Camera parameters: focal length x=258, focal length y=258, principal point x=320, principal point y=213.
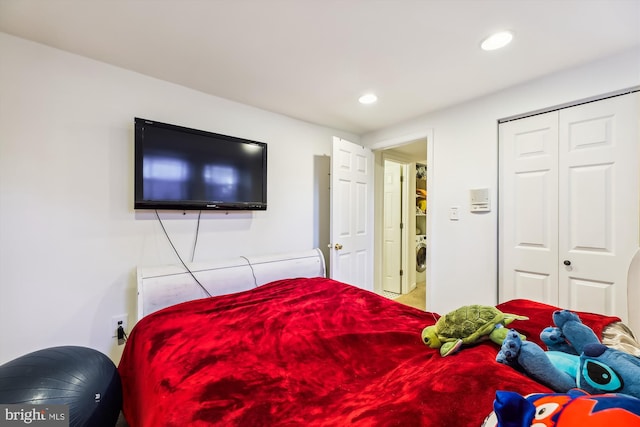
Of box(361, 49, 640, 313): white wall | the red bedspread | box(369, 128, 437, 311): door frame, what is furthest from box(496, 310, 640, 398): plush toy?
box(369, 128, 437, 311): door frame

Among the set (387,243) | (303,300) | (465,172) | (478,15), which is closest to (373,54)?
(478,15)

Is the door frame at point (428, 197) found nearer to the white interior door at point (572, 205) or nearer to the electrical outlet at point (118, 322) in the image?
the white interior door at point (572, 205)

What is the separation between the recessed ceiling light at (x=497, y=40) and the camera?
155cm

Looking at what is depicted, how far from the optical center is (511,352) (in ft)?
2.72

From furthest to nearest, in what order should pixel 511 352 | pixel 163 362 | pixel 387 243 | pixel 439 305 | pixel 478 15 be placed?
1. pixel 387 243
2. pixel 439 305
3. pixel 478 15
4. pixel 163 362
5. pixel 511 352

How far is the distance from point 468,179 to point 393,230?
2008mm

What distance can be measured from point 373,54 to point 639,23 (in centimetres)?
146

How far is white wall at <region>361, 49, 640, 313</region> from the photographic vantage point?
2076 millimetres

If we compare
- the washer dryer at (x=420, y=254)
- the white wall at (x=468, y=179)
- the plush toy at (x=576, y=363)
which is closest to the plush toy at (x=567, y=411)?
the plush toy at (x=576, y=363)

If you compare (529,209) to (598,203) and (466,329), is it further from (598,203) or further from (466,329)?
(466,329)

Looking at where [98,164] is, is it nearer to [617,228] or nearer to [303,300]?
[303,300]

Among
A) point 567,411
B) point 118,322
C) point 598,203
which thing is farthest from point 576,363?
point 118,322

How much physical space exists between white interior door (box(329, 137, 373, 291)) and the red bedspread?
1159 millimetres

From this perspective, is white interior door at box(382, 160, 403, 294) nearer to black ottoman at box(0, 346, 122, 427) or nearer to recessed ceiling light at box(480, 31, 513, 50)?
recessed ceiling light at box(480, 31, 513, 50)
